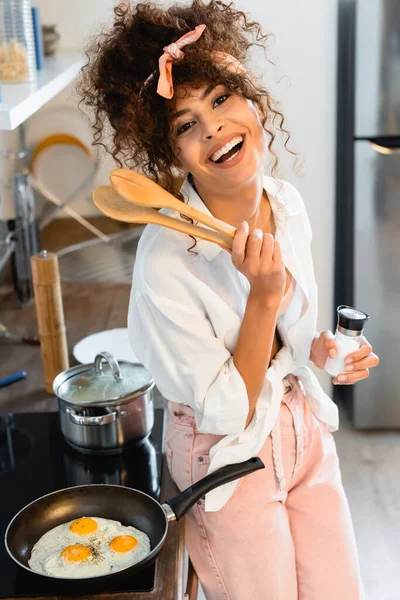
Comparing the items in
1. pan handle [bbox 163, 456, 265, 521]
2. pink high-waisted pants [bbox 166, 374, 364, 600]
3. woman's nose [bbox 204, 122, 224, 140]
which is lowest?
pink high-waisted pants [bbox 166, 374, 364, 600]

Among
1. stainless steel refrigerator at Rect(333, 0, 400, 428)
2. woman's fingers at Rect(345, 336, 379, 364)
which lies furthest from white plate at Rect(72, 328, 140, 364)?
stainless steel refrigerator at Rect(333, 0, 400, 428)

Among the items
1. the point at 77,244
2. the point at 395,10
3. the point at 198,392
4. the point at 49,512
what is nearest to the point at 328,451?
the point at 198,392

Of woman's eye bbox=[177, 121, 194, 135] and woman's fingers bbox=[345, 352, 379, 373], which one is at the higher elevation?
woman's eye bbox=[177, 121, 194, 135]

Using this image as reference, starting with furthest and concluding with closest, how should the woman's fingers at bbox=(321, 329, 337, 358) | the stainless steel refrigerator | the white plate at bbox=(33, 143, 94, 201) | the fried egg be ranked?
the white plate at bbox=(33, 143, 94, 201)
the stainless steel refrigerator
the woman's fingers at bbox=(321, 329, 337, 358)
the fried egg

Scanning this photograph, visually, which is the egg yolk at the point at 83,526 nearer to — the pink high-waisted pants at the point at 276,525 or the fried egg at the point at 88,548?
the fried egg at the point at 88,548

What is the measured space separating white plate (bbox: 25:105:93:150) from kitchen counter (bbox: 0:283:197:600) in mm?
1063

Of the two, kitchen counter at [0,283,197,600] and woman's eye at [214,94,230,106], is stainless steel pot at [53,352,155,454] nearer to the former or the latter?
kitchen counter at [0,283,197,600]

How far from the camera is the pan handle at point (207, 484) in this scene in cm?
112

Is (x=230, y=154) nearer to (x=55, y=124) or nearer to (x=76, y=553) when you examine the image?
(x=76, y=553)

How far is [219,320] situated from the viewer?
1.21 m

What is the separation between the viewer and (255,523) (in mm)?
1226

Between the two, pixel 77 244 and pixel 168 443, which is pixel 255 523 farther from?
pixel 77 244

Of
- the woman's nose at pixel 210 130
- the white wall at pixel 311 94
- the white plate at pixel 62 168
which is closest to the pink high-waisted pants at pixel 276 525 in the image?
the woman's nose at pixel 210 130

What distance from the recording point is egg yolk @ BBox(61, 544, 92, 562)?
1.06m
